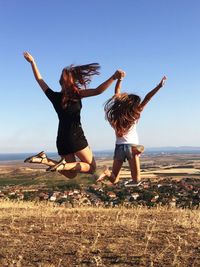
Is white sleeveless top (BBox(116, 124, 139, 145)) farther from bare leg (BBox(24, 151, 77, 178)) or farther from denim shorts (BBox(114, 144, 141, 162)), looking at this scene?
bare leg (BBox(24, 151, 77, 178))

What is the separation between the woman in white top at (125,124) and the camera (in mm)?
7868

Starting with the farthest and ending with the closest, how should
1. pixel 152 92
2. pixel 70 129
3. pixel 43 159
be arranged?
pixel 152 92 → pixel 43 159 → pixel 70 129

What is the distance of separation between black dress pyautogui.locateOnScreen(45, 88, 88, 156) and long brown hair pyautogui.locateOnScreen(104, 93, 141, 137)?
0.79 metres

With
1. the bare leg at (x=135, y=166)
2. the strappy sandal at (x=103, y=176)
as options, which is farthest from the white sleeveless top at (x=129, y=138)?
the strappy sandal at (x=103, y=176)

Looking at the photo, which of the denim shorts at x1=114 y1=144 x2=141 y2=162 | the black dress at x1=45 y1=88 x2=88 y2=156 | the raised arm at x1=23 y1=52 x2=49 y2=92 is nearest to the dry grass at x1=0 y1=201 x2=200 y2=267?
the denim shorts at x1=114 y1=144 x2=141 y2=162

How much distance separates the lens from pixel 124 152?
797 centimetres

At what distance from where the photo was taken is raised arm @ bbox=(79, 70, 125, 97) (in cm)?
734

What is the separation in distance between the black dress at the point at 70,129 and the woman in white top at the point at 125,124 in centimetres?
79

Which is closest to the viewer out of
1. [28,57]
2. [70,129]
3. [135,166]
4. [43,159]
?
[70,129]

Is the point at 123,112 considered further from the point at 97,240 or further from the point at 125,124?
the point at 97,240

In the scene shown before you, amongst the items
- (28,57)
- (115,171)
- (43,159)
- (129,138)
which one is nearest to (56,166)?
(43,159)

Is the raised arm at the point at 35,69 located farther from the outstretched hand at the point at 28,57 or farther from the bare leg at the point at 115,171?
the bare leg at the point at 115,171

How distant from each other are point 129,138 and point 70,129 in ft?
4.08

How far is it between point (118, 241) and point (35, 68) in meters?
3.52
